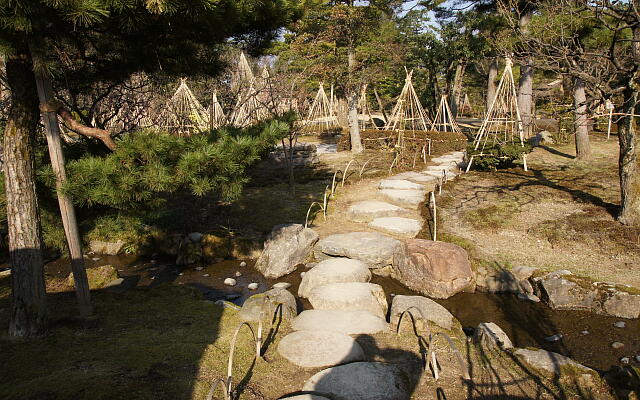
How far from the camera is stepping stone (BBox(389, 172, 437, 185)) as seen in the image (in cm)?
1005

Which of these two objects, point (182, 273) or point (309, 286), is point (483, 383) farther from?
point (182, 273)

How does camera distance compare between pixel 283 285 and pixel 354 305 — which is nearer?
pixel 354 305

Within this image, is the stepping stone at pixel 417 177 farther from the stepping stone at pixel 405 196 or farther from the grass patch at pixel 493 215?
the grass patch at pixel 493 215

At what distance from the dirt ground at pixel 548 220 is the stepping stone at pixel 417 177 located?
0.67 m

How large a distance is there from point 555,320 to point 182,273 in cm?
536

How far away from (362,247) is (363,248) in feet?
0.11

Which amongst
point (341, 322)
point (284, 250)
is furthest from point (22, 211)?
point (284, 250)

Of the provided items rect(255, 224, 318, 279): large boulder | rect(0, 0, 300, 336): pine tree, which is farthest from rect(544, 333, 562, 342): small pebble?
rect(0, 0, 300, 336): pine tree

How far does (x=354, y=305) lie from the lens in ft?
15.1

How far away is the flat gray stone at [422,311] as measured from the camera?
14.0ft

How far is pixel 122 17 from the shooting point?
3.17m

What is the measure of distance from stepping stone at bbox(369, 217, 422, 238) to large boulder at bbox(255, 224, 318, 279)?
49.2 inches

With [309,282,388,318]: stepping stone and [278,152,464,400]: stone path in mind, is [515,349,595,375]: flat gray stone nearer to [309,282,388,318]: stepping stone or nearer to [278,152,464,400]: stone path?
[278,152,464,400]: stone path

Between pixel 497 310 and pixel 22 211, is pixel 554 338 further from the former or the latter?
pixel 22 211
